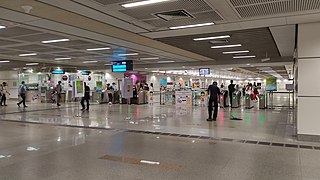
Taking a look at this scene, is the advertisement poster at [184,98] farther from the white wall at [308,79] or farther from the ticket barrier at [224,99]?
the white wall at [308,79]

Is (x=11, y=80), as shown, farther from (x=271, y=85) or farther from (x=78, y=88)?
(x=271, y=85)

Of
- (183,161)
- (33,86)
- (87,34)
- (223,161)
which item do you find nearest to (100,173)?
(183,161)

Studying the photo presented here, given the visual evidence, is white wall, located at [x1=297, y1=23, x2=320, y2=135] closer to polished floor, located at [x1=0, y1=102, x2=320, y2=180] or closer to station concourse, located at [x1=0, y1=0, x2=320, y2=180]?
station concourse, located at [x1=0, y1=0, x2=320, y2=180]

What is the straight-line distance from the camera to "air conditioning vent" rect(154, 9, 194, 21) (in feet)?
20.3

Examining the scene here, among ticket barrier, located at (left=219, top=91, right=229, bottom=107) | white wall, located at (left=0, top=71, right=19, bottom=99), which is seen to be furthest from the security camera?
white wall, located at (left=0, top=71, right=19, bottom=99)

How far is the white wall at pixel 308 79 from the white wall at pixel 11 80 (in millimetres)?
27728

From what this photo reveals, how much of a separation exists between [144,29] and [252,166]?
16.2 feet

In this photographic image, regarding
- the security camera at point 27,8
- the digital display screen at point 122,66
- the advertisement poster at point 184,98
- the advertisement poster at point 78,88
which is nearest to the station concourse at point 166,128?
the security camera at point 27,8

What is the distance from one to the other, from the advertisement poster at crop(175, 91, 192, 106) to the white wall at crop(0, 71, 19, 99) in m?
18.6

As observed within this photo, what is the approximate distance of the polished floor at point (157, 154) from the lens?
14.2 ft

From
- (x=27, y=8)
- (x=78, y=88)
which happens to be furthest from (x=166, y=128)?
(x=78, y=88)

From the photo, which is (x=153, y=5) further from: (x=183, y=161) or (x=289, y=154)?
(x=289, y=154)

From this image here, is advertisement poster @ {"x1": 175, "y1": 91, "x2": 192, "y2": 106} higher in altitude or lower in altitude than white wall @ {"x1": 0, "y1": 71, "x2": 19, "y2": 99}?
lower

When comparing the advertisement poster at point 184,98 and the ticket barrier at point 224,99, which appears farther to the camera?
the advertisement poster at point 184,98
